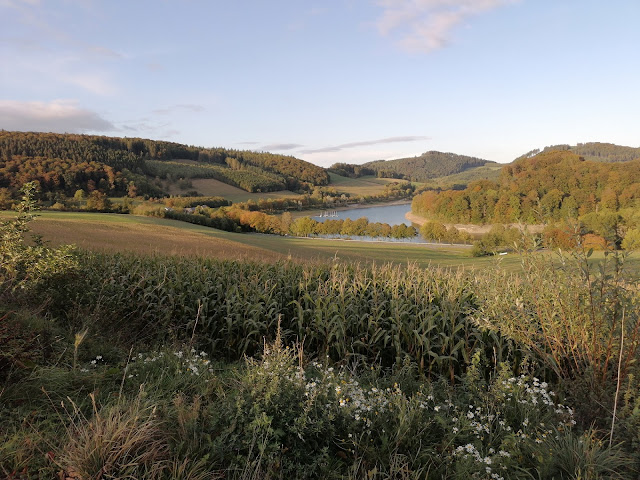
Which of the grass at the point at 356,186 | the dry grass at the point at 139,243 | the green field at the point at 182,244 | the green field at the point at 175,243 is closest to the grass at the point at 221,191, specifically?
the grass at the point at 356,186

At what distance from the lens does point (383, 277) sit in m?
7.03

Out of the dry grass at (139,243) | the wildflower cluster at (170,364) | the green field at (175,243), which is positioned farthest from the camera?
the green field at (175,243)

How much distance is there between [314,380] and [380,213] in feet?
503

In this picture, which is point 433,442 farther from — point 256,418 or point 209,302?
point 209,302

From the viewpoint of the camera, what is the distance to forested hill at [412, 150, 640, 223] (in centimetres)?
7594

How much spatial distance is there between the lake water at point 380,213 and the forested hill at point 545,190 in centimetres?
1285

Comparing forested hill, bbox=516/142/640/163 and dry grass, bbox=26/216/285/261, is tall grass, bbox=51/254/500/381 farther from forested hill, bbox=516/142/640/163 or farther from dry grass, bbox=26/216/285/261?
forested hill, bbox=516/142/640/163

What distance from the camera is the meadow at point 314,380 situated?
8.57 ft

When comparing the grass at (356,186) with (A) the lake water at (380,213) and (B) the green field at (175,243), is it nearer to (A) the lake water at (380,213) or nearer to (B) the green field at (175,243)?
(A) the lake water at (380,213)

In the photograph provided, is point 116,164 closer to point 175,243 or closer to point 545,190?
point 175,243

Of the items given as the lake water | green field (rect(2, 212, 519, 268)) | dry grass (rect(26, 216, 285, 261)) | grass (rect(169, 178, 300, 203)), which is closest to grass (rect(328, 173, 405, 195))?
the lake water

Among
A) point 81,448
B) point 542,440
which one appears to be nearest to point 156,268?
point 81,448

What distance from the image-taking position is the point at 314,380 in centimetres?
373

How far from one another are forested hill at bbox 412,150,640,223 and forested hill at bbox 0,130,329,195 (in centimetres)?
6942
